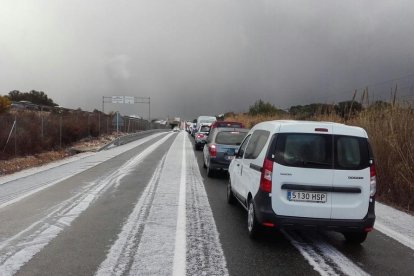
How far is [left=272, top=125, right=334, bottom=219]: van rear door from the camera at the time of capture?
579cm

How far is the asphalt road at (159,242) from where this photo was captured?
506 centimetres

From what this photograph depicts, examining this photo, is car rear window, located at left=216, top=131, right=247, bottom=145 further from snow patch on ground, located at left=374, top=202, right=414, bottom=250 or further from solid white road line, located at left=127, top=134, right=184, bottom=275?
snow patch on ground, located at left=374, top=202, right=414, bottom=250

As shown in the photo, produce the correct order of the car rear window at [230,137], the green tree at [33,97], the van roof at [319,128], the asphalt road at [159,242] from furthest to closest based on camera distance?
the green tree at [33,97], the car rear window at [230,137], the van roof at [319,128], the asphalt road at [159,242]

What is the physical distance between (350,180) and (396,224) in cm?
263

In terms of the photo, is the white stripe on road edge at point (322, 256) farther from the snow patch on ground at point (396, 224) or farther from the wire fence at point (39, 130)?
the wire fence at point (39, 130)

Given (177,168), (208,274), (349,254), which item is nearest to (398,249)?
(349,254)

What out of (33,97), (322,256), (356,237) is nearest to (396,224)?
(356,237)

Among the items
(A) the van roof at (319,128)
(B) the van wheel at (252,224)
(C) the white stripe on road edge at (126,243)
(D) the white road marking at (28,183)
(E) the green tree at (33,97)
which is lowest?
(D) the white road marking at (28,183)

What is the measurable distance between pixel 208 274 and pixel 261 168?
1.86 metres

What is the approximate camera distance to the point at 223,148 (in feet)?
44.8

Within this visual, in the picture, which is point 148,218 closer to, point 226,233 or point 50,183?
point 226,233

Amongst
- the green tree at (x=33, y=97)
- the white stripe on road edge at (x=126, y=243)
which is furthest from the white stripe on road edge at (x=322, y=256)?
the green tree at (x=33, y=97)

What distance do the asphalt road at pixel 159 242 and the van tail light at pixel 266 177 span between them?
84cm

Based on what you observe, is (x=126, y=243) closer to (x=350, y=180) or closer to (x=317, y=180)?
(x=317, y=180)
